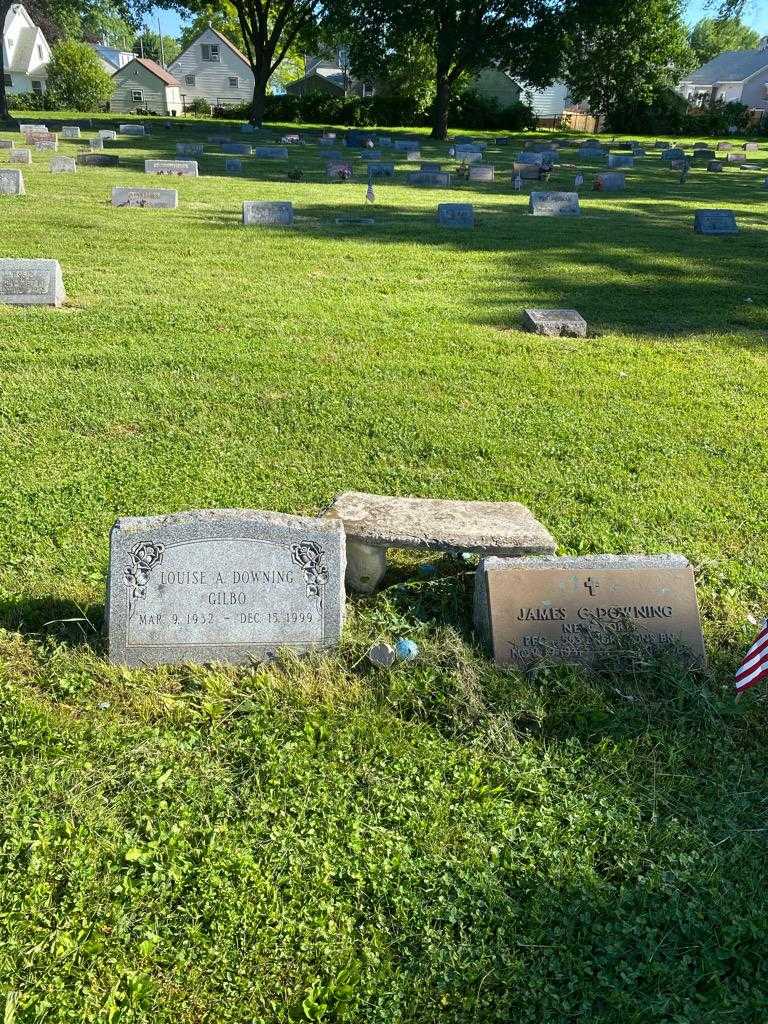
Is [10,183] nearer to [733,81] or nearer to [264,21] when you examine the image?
[264,21]

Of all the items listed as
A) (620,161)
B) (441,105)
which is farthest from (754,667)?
(441,105)

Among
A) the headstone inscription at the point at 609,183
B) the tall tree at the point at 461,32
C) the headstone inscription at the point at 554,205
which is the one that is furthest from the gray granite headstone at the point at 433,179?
the tall tree at the point at 461,32

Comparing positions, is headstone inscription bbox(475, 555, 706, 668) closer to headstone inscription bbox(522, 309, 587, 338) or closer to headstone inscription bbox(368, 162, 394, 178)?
headstone inscription bbox(522, 309, 587, 338)

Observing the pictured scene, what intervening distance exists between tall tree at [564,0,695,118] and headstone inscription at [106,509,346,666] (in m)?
41.7

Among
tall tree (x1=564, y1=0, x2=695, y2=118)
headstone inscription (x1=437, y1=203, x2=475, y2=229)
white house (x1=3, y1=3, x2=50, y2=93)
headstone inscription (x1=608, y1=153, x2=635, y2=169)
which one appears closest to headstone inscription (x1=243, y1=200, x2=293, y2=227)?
headstone inscription (x1=437, y1=203, x2=475, y2=229)

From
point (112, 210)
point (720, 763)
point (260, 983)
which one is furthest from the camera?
point (112, 210)

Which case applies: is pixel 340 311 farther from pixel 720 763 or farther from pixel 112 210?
pixel 112 210

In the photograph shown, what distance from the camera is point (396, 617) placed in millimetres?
Result: 3955

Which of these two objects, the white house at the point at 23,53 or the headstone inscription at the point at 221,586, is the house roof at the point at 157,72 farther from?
the headstone inscription at the point at 221,586

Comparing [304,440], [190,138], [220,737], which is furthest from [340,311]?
[190,138]

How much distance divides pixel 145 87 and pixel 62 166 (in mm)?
57409

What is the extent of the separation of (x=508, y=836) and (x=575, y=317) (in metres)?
7.27

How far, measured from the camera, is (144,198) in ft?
54.9

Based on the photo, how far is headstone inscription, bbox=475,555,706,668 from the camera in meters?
3.65
